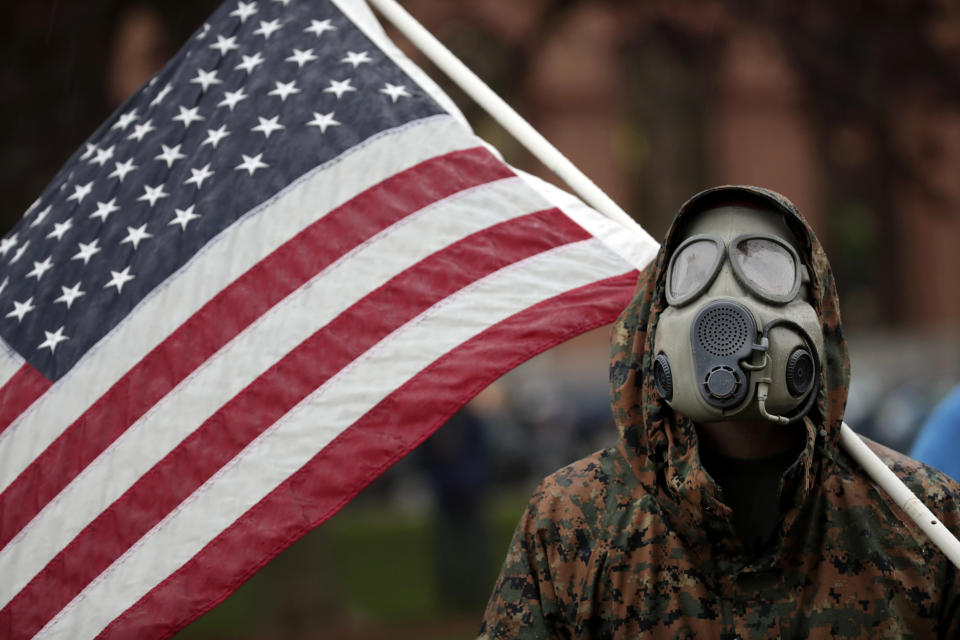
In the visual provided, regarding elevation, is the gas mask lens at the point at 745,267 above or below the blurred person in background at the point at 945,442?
above

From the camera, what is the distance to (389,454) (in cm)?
421

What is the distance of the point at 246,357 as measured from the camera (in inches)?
170

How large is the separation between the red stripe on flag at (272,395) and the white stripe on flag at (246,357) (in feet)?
0.09

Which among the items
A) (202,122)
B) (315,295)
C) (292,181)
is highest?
(202,122)

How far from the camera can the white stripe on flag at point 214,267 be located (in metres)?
4.35

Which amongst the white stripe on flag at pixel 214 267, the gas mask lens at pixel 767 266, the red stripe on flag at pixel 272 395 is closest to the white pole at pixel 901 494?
the gas mask lens at pixel 767 266

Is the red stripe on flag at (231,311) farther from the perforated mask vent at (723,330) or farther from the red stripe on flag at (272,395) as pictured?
the perforated mask vent at (723,330)

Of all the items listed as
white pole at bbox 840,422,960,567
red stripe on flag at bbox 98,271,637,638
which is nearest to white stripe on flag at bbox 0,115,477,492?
red stripe on flag at bbox 98,271,637,638

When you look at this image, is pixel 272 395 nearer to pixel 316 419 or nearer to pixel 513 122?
pixel 316 419

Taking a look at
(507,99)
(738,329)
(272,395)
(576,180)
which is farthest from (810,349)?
(507,99)

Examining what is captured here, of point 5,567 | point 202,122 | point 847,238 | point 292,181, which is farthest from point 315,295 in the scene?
point 847,238

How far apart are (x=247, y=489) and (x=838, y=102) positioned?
6696 millimetres

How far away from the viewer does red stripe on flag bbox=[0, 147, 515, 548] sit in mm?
4289

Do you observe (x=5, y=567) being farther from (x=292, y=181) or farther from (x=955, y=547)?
(x=955, y=547)
